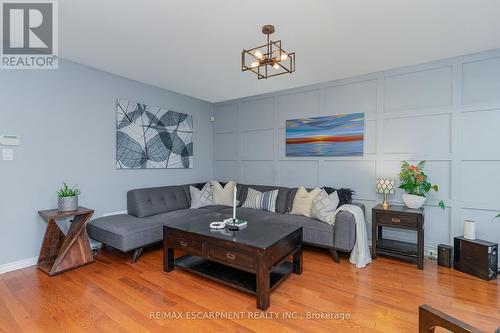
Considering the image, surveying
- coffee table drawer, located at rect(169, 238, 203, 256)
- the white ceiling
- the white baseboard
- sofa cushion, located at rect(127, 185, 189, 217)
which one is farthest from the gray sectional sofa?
the white ceiling

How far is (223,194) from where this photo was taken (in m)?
4.31

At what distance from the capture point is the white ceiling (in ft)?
6.55

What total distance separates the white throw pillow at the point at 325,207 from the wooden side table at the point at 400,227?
1.65 ft

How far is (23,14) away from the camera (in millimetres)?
2219

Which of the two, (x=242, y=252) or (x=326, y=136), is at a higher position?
(x=326, y=136)

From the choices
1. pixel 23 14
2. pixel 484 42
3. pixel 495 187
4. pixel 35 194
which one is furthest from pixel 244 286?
pixel 484 42

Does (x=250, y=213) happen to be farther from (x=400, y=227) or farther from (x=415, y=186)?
(x=415, y=186)

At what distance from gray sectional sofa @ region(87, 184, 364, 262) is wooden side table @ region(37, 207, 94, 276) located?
0.79 feet

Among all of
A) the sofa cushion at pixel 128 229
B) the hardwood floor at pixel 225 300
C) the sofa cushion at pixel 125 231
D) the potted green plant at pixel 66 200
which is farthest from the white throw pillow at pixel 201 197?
the potted green plant at pixel 66 200

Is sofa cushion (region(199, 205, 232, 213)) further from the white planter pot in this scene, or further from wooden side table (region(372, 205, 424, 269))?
the white planter pot

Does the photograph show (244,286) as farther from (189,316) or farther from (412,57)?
(412,57)

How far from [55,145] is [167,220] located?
1630 millimetres

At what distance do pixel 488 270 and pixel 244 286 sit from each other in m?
2.50

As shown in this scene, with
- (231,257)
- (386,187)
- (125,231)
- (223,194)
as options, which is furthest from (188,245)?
(386,187)
